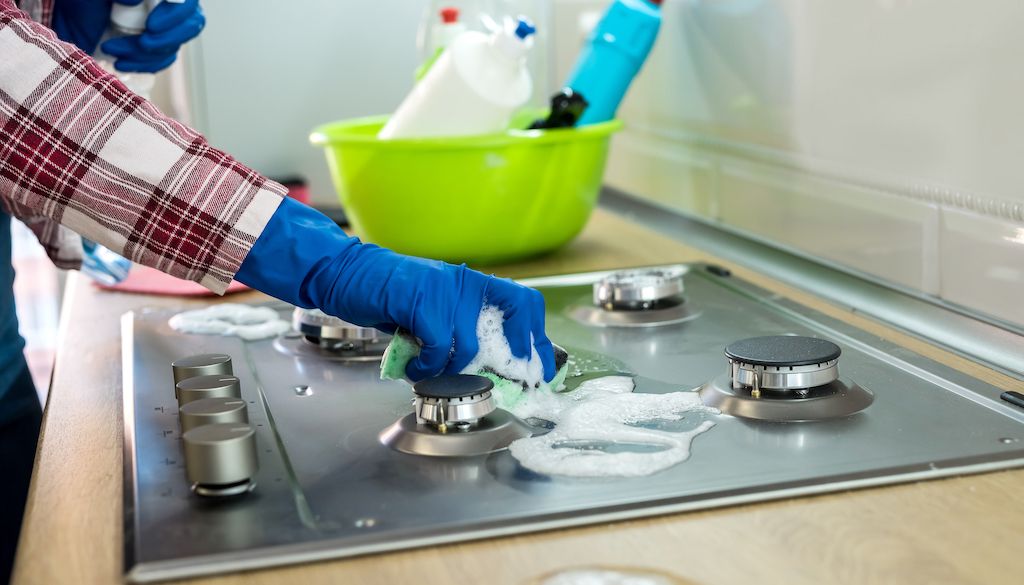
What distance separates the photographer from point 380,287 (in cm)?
85

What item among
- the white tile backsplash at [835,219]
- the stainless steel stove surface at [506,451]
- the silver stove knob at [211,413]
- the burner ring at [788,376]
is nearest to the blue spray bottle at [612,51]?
the white tile backsplash at [835,219]

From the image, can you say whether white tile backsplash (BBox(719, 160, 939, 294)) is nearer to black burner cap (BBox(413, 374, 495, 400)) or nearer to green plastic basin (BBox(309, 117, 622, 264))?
green plastic basin (BBox(309, 117, 622, 264))

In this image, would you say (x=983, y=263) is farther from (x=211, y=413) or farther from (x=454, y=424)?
(x=211, y=413)

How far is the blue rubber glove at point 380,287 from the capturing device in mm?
844

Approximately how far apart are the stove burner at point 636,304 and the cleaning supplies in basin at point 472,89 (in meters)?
0.30

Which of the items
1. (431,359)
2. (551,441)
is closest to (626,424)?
(551,441)

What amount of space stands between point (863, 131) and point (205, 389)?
0.74 meters

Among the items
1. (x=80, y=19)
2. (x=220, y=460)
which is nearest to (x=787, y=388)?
(x=220, y=460)

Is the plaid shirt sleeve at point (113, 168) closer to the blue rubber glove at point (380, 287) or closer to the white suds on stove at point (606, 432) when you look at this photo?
the blue rubber glove at point (380, 287)

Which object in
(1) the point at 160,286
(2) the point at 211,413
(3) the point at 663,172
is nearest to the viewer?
(2) the point at 211,413

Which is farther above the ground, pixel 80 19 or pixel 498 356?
pixel 80 19

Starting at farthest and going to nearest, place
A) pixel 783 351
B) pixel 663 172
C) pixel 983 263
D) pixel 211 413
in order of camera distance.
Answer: pixel 663 172 < pixel 983 263 < pixel 783 351 < pixel 211 413

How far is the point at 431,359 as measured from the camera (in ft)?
2.81

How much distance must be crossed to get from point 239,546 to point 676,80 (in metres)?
1.20
